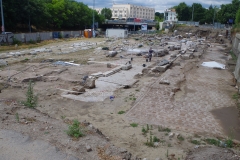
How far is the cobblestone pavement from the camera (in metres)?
9.16

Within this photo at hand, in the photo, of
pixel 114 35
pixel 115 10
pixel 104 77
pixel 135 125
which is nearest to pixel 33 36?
pixel 114 35

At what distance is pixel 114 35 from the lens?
49.9m

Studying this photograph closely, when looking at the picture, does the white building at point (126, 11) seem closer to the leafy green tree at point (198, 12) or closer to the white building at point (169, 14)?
the white building at point (169, 14)

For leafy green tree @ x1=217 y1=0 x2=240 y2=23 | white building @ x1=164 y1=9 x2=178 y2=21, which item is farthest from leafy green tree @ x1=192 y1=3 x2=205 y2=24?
white building @ x1=164 y1=9 x2=178 y2=21

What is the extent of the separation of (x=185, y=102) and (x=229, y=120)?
218 centimetres

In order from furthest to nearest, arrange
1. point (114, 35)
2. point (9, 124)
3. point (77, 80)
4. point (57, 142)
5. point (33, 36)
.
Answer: point (114, 35)
point (33, 36)
point (77, 80)
point (9, 124)
point (57, 142)

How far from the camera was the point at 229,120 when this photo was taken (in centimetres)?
1002

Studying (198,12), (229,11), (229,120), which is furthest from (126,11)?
(229,120)

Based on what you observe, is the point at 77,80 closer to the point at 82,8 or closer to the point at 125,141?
the point at 125,141

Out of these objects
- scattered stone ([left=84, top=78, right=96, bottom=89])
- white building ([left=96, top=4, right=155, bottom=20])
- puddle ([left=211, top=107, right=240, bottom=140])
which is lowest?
puddle ([left=211, top=107, right=240, bottom=140])

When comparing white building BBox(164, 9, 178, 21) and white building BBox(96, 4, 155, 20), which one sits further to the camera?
white building BBox(96, 4, 155, 20)

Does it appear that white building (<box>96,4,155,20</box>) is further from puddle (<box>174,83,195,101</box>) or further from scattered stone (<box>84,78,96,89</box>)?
scattered stone (<box>84,78,96,89</box>)

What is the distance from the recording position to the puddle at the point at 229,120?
883cm

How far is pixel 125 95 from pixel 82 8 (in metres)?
52.3
